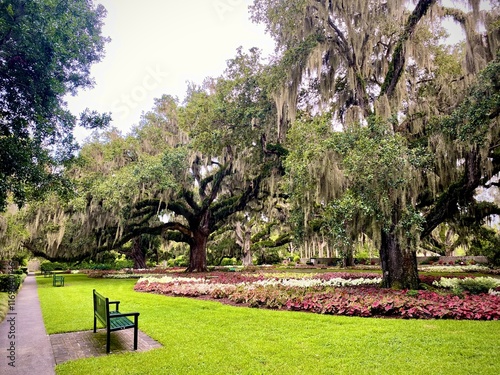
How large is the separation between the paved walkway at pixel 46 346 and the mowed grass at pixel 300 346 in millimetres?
273

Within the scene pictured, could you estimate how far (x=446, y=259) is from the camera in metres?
27.4

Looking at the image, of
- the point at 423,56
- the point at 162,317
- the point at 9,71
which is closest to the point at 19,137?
the point at 9,71

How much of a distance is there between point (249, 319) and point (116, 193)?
406 inches

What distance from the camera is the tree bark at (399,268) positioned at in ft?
30.7

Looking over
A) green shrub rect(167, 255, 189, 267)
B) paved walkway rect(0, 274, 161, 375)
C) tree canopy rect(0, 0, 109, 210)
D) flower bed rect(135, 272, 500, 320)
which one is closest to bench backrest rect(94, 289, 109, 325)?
paved walkway rect(0, 274, 161, 375)

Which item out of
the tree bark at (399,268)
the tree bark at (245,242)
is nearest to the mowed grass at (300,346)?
the tree bark at (399,268)

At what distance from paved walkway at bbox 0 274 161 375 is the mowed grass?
0.90ft

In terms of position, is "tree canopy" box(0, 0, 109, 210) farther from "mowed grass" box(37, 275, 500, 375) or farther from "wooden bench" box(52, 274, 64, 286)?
"wooden bench" box(52, 274, 64, 286)

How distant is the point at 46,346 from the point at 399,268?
8.83 m

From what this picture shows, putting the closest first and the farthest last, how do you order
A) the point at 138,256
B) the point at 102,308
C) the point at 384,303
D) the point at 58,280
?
the point at 102,308, the point at 384,303, the point at 58,280, the point at 138,256

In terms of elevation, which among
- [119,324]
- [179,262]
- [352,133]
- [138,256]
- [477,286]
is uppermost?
[352,133]

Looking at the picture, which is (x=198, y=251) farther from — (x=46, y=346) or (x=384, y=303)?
(x=46, y=346)

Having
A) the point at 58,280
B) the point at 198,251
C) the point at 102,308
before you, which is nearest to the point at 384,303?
the point at 102,308

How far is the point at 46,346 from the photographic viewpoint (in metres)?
5.08
